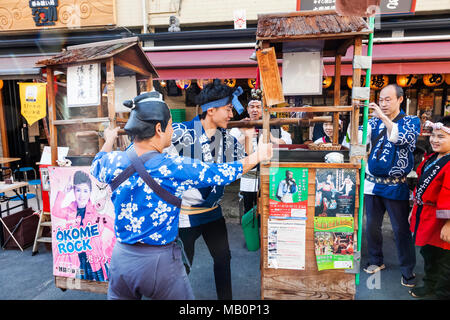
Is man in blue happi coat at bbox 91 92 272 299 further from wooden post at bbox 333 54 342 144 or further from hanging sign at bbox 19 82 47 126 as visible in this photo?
hanging sign at bbox 19 82 47 126

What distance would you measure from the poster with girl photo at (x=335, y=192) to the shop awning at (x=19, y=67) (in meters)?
4.70

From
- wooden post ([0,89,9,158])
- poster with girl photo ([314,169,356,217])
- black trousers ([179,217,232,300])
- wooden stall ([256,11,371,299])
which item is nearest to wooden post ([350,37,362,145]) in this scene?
wooden stall ([256,11,371,299])

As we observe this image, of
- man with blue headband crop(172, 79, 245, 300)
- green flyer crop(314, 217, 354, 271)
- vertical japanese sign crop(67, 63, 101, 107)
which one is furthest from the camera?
vertical japanese sign crop(67, 63, 101, 107)

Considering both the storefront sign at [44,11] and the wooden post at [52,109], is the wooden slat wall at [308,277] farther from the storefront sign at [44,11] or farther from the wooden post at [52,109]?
the storefront sign at [44,11]

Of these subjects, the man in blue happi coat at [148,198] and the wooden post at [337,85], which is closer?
the man in blue happi coat at [148,198]

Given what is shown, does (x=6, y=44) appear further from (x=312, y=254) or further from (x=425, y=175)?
(x=425, y=175)

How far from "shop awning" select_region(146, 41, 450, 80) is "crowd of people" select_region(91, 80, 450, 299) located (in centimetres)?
128

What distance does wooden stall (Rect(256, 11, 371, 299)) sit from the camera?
2496 mm

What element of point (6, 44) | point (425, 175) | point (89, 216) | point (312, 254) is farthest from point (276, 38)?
point (6, 44)

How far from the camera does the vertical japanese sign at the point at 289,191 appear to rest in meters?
2.65

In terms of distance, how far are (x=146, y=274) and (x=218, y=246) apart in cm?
111

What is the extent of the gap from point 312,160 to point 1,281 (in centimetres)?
429

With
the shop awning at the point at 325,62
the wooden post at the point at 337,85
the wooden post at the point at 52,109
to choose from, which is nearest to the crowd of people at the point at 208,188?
the wooden post at the point at 337,85

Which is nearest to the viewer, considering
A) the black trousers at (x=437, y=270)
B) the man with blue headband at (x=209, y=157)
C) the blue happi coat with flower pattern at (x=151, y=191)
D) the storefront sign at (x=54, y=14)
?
the blue happi coat with flower pattern at (x=151, y=191)
